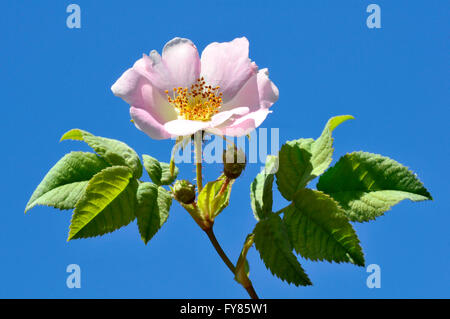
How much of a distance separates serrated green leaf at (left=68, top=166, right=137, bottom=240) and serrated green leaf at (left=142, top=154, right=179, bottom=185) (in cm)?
9

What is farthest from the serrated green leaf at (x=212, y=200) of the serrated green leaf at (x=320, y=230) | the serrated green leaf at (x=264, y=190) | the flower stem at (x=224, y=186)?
the serrated green leaf at (x=320, y=230)

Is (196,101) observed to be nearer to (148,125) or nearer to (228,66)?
(228,66)

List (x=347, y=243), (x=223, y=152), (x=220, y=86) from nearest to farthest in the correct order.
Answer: (x=347, y=243) → (x=223, y=152) → (x=220, y=86)

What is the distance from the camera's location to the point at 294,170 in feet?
5.58

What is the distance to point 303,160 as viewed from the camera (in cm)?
171

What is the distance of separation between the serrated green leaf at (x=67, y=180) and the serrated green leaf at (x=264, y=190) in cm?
54

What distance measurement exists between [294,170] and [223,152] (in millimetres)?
258

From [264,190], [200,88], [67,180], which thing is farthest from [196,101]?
[67,180]

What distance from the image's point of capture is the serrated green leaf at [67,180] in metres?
1.62

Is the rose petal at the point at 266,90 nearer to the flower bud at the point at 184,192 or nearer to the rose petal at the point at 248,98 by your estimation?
the rose petal at the point at 248,98

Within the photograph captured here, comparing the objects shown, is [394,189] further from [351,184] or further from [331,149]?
[331,149]

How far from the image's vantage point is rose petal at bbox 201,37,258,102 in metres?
1.69

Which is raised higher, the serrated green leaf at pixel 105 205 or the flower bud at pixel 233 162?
the flower bud at pixel 233 162

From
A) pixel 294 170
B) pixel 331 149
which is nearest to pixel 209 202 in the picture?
pixel 294 170
